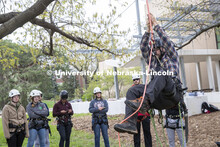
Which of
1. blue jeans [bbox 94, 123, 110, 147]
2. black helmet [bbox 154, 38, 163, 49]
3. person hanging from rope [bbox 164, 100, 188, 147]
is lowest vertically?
blue jeans [bbox 94, 123, 110, 147]

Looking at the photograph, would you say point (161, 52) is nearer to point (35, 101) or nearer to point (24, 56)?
point (35, 101)

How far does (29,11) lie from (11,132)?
9.68 ft

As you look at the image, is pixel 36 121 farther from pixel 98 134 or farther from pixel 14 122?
pixel 98 134

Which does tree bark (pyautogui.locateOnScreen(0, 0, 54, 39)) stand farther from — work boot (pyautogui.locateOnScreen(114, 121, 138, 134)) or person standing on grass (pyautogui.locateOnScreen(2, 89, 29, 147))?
work boot (pyautogui.locateOnScreen(114, 121, 138, 134))

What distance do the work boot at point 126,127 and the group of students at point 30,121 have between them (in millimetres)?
3437

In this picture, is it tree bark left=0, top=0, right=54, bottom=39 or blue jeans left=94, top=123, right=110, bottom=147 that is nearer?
tree bark left=0, top=0, right=54, bottom=39

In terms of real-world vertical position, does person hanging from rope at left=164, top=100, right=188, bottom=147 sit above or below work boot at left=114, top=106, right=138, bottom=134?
below

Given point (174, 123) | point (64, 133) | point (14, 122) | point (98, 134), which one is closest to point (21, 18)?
point (14, 122)

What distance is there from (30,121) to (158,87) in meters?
3.96

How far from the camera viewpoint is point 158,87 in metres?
3.19

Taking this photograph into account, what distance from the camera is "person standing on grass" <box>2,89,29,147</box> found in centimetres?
536

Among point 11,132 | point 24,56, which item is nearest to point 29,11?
point 11,132

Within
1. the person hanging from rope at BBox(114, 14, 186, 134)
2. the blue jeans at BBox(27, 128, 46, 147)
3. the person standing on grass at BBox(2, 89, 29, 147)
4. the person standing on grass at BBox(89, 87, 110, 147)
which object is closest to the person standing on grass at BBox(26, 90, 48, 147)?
the blue jeans at BBox(27, 128, 46, 147)

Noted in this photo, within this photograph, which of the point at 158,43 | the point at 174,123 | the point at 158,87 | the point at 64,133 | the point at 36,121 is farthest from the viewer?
the point at 64,133
